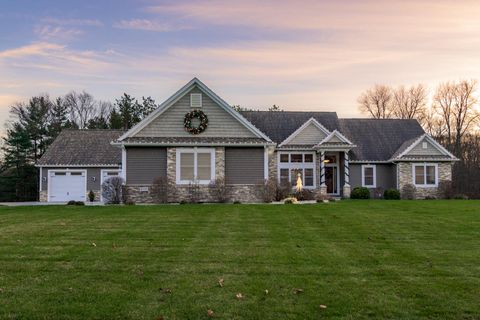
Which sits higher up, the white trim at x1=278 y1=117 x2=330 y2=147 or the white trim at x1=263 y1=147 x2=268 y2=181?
the white trim at x1=278 y1=117 x2=330 y2=147

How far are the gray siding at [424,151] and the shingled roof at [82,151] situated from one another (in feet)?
62.4

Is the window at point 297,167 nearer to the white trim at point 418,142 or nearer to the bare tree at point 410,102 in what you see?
the white trim at point 418,142

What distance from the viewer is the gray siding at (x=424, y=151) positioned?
25.6m

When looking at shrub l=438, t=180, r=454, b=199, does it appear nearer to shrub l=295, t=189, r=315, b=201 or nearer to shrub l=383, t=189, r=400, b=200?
shrub l=383, t=189, r=400, b=200

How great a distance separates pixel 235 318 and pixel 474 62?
77.4 ft

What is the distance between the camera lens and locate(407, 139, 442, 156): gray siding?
25.6 meters

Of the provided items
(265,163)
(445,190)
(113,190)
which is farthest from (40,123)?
(445,190)

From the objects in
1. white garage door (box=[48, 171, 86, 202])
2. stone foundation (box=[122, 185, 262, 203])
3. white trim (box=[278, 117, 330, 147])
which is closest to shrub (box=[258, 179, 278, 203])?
stone foundation (box=[122, 185, 262, 203])

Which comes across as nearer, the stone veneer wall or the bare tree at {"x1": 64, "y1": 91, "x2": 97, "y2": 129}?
the stone veneer wall

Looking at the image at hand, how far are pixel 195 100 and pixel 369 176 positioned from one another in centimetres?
1287

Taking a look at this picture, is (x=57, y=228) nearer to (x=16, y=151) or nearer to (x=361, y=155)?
(x=361, y=155)

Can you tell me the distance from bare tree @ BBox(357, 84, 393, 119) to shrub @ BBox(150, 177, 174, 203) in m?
36.8

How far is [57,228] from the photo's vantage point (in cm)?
1009

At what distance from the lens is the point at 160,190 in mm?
20016
